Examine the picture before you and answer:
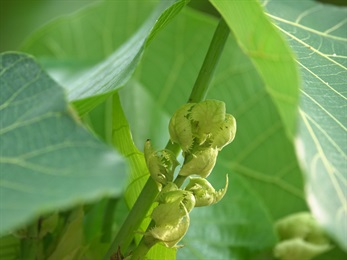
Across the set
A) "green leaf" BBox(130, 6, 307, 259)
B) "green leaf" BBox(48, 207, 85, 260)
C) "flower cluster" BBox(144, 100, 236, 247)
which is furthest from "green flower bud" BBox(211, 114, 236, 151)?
"green leaf" BBox(130, 6, 307, 259)

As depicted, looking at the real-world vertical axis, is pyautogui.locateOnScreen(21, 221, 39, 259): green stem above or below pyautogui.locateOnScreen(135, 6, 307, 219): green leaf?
above

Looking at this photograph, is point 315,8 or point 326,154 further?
point 315,8

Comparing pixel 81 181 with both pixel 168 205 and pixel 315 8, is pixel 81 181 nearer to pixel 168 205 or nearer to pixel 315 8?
pixel 168 205

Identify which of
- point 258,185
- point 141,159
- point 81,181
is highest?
point 81,181

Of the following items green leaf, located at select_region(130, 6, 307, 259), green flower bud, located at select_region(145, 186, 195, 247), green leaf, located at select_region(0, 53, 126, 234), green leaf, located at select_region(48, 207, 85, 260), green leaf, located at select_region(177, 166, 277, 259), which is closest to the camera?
green leaf, located at select_region(0, 53, 126, 234)

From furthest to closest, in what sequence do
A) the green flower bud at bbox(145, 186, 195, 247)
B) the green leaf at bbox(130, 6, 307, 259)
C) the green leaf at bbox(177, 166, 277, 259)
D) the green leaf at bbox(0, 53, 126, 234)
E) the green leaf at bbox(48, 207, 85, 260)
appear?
the green leaf at bbox(130, 6, 307, 259), the green leaf at bbox(177, 166, 277, 259), the green leaf at bbox(48, 207, 85, 260), the green flower bud at bbox(145, 186, 195, 247), the green leaf at bbox(0, 53, 126, 234)

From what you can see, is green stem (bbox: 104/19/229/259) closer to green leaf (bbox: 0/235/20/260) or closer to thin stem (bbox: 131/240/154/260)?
thin stem (bbox: 131/240/154/260)

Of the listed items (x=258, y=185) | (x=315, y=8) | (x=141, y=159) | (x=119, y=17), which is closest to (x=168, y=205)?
(x=141, y=159)
